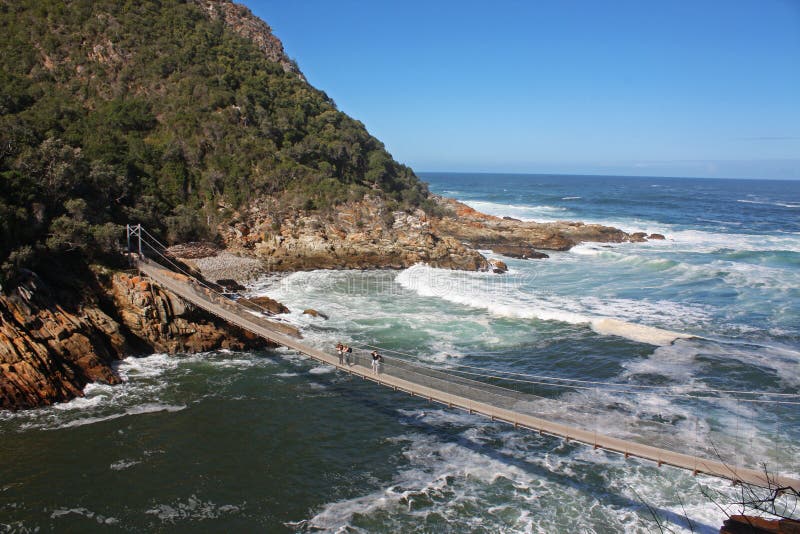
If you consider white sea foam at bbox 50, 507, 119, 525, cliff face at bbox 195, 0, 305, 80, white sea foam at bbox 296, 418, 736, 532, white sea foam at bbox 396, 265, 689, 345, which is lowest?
white sea foam at bbox 296, 418, 736, 532

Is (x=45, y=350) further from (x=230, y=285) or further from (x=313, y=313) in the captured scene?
(x=230, y=285)

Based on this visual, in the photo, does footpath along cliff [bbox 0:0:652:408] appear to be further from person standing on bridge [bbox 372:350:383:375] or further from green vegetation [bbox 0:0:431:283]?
person standing on bridge [bbox 372:350:383:375]

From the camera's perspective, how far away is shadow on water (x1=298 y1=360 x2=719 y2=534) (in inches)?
471

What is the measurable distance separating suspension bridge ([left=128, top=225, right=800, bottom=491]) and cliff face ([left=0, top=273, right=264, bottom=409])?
48.4 inches

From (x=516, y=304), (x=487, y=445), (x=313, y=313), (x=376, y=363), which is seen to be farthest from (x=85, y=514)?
(x=516, y=304)

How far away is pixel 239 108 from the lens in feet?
133

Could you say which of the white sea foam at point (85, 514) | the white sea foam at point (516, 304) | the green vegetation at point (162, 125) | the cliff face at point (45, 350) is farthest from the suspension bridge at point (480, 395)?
the white sea foam at point (85, 514)

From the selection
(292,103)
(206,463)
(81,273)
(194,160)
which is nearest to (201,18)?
(292,103)

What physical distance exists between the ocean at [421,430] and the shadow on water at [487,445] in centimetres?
7

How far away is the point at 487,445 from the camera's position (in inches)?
582

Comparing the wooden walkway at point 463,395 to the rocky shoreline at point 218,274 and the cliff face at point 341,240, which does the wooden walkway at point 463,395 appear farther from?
the cliff face at point 341,240

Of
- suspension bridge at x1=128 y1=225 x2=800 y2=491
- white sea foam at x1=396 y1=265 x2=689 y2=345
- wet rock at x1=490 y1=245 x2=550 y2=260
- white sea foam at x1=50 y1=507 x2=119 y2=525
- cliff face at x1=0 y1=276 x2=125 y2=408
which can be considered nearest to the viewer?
suspension bridge at x1=128 y1=225 x2=800 y2=491

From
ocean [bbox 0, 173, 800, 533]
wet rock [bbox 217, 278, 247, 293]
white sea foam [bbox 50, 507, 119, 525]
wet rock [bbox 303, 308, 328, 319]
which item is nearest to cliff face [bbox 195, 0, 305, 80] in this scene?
wet rock [bbox 217, 278, 247, 293]

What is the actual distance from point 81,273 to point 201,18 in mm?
38483
